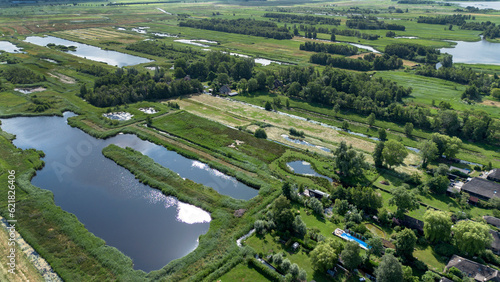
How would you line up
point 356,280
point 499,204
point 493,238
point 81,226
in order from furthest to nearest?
1. point 499,204
2. point 81,226
3. point 493,238
4. point 356,280

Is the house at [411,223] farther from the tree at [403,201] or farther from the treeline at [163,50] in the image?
the treeline at [163,50]

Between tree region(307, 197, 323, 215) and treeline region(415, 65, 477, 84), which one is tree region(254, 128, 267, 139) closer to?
tree region(307, 197, 323, 215)

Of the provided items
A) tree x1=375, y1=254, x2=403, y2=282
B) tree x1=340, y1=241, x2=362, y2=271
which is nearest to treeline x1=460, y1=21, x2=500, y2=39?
tree x1=375, y1=254, x2=403, y2=282

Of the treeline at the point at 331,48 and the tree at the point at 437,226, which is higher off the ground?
the treeline at the point at 331,48

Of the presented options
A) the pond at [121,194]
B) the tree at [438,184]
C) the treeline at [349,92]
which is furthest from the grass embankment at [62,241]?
the treeline at [349,92]

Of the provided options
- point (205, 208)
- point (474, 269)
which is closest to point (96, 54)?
point (205, 208)

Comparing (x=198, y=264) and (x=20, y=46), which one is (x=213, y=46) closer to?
(x=20, y=46)

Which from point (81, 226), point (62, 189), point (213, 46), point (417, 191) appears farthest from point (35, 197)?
point (213, 46)

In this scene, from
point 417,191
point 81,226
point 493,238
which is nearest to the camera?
point 493,238
